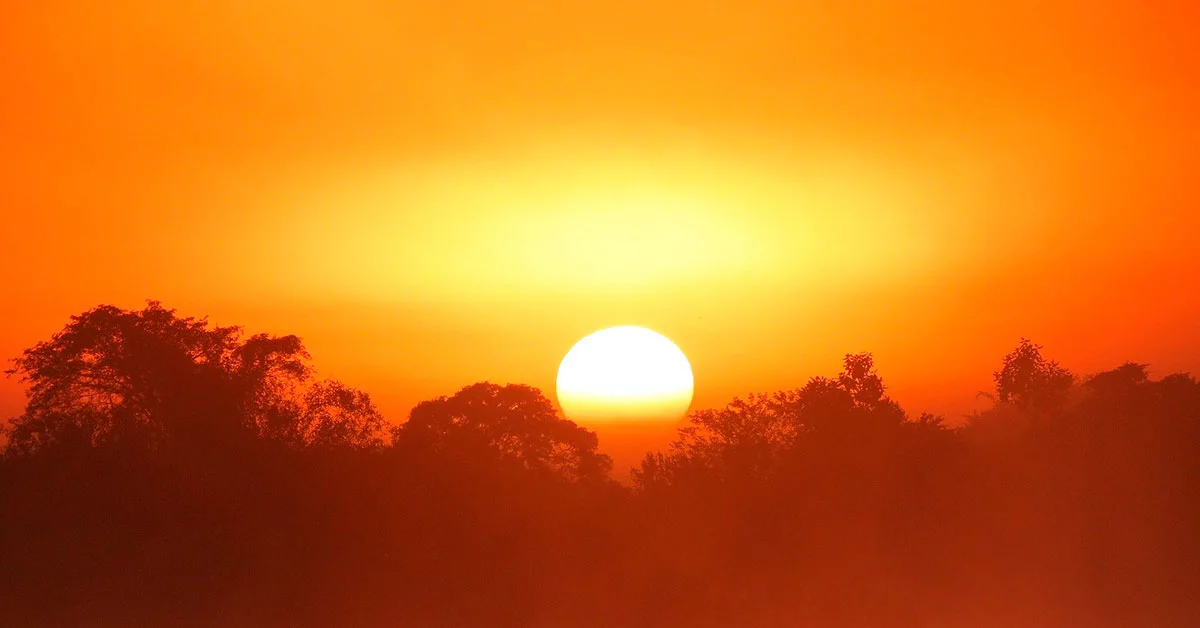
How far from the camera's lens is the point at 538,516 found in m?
27.8

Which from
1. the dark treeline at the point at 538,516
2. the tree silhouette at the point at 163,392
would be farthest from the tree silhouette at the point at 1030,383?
the tree silhouette at the point at 163,392

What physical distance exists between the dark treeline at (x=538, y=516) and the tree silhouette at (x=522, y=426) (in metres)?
7.71

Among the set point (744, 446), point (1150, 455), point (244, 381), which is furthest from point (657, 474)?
point (1150, 455)

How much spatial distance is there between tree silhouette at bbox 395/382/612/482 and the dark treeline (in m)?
7.71

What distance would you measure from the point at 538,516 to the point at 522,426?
1567 centimetres

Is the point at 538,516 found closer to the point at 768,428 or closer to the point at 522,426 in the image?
the point at 768,428

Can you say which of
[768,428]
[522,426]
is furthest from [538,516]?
[522,426]

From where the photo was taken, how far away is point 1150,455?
29516 mm

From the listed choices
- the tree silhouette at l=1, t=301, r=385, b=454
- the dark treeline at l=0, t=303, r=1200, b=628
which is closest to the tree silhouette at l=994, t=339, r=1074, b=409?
the dark treeline at l=0, t=303, r=1200, b=628

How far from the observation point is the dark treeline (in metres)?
24.9

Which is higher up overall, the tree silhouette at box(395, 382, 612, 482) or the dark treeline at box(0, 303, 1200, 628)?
the tree silhouette at box(395, 382, 612, 482)

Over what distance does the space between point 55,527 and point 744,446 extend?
17.3 meters

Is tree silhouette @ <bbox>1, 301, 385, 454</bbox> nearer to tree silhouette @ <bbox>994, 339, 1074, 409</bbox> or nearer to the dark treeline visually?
the dark treeline

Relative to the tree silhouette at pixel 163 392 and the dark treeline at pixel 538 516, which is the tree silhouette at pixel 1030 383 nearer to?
the dark treeline at pixel 538 516
